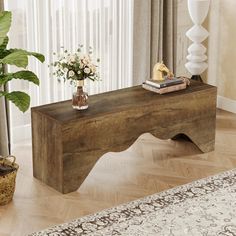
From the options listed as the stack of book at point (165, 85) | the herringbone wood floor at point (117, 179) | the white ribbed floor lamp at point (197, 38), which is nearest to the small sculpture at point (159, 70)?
the stack of book at point (165, 85)

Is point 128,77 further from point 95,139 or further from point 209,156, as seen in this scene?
point 95,139

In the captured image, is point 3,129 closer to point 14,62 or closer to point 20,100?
point 20,100

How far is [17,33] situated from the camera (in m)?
4.80

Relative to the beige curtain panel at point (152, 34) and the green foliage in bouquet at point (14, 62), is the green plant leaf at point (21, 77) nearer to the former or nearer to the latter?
the green foliage in bouquet at point (14, 62)

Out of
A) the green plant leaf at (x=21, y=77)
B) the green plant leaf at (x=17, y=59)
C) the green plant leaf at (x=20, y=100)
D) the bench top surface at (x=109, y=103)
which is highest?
the green plant leaf at (x=17, y=59)

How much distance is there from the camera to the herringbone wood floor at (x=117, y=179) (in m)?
3.77

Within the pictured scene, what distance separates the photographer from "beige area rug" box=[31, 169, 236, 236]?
357 cm

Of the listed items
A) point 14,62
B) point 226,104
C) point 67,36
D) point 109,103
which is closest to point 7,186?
point 14,62

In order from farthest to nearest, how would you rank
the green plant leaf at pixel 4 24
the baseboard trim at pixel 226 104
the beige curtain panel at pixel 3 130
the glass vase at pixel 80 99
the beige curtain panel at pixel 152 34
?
the baseboard trim at pixel 226 104, the beige curtain panel at pixel 152 34, the beige curtain panel at pixel 3 130, the glass vase at pixel 80 99, the green plant leaf at pixel 4 24

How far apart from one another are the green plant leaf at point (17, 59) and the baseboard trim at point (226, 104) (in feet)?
8.50

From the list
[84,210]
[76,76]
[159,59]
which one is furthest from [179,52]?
[84,210]

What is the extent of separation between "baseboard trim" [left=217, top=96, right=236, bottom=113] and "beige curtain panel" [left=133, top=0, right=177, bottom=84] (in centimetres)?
69

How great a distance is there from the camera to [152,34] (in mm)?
5309

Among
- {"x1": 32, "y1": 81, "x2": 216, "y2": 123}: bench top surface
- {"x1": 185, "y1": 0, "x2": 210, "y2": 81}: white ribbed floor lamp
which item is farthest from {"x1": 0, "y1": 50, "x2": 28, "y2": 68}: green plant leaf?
{"x1": 185, "y1": 0, "x2": 210, "y2": 81}: white ribbed floor lamp
